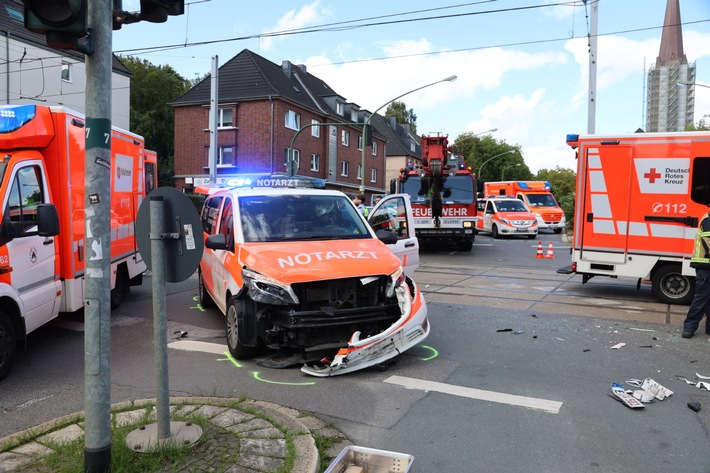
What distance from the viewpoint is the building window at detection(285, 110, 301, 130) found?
1422 inches

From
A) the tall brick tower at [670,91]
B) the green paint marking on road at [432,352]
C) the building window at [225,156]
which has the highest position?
the tall brick tower at [670,91]

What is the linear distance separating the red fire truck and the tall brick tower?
98.4 metres

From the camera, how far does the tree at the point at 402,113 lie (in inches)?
3204

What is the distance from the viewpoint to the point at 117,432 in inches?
150

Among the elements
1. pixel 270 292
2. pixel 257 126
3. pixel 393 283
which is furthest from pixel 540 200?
Result: pixel 270 292

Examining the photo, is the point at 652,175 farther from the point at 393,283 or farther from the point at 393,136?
the point at 393,136

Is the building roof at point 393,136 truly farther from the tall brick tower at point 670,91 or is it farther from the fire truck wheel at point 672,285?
the tall brick tower at point 670,91

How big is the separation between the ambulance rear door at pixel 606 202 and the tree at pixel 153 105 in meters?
42.4

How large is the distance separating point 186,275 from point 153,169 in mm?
7388

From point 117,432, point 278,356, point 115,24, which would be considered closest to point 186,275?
point 117,432

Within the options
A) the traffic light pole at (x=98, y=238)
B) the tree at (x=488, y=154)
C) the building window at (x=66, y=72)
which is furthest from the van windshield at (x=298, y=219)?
the tree at (x=488, y=154)

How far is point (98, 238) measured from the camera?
321 centimetres

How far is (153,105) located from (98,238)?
5131 cm

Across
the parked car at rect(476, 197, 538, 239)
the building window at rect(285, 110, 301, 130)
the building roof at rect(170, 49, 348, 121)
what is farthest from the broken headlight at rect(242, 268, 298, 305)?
the building window at rect(285, 110, 301, 130)
